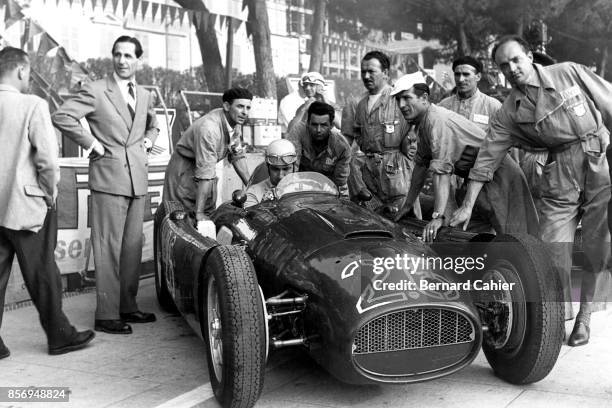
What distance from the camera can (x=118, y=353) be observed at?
5016mm

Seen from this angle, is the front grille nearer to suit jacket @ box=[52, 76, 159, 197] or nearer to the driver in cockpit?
the driver in cockpit

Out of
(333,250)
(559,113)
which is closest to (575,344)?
(559,113)

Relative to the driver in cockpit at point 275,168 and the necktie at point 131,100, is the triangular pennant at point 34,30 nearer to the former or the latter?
the necktie at point 131,100

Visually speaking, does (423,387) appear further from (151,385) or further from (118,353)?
(118,353)

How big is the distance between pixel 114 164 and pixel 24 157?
2.97 feet

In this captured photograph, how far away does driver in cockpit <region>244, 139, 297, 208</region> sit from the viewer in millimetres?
5406

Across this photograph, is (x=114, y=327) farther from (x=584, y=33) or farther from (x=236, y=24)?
(x=584, y=33)

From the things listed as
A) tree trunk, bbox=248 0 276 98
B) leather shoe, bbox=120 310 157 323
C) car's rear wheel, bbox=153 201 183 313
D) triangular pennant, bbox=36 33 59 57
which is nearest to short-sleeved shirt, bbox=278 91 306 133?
tree trunk, bbox=248 0 276 98

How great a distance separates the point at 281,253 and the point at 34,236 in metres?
1.71

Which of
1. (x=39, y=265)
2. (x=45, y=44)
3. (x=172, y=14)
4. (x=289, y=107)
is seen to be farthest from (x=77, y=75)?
(x=39, y=265)

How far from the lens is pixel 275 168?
543 cm

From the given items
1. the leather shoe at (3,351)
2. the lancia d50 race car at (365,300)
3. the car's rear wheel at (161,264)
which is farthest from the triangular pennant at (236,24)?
the leather shoe at (3,351)

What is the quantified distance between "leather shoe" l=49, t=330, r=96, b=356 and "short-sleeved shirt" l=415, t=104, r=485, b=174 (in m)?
2.65

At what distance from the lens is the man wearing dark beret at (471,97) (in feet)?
21.7
